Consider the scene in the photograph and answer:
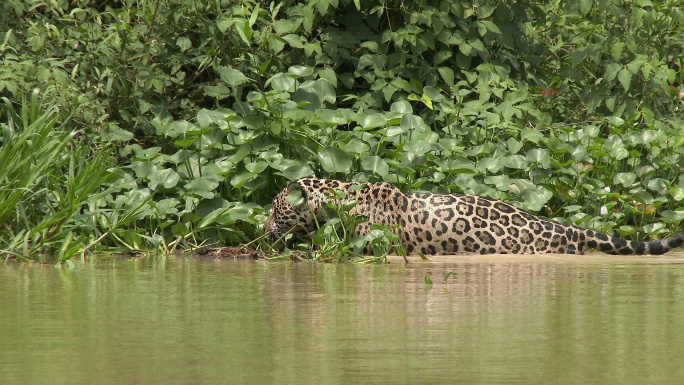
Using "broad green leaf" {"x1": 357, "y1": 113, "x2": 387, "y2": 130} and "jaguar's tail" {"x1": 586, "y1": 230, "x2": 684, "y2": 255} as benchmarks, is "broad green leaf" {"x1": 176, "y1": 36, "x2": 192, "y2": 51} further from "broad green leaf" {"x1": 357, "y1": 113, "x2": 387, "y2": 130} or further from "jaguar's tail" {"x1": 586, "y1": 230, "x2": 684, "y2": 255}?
"jaguar's tail" {"x1": 586, "y1": 230, "x2": 684, "y2": 255}

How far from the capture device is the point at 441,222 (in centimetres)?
787

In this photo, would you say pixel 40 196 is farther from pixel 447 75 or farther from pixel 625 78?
pixel 625 78

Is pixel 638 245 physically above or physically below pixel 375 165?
below

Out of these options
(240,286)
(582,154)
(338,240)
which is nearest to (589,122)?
(582,154)

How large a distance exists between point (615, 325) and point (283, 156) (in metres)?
4.52

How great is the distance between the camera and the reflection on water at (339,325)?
319cm

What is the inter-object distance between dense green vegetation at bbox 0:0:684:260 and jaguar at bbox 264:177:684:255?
0.59ft

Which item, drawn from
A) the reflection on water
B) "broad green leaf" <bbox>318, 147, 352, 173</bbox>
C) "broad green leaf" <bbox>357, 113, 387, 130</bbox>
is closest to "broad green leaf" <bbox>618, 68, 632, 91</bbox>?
"broad green leaf" <bbox>357, 113, 387, 130</bbox>

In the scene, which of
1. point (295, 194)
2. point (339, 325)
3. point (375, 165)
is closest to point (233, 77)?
point (295, 194)

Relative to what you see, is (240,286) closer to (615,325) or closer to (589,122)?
(615,325)

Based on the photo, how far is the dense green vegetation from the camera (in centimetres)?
761

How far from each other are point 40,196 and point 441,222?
262cm

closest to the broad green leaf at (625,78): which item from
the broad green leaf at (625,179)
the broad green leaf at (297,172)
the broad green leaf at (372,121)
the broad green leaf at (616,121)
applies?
the broad green leaf at (616,121)

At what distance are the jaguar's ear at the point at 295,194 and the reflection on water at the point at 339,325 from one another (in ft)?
4.93
